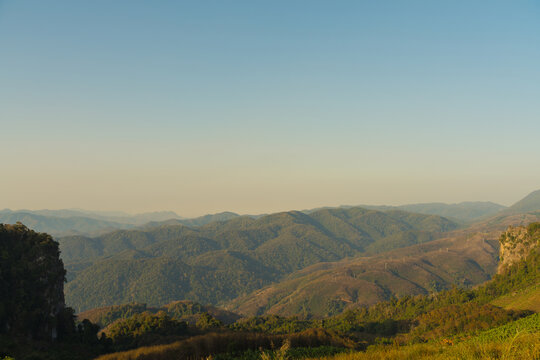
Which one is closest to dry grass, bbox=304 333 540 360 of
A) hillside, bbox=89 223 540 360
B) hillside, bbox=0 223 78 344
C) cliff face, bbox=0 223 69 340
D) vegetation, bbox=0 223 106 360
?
hillside, bbox=89 223 540 360

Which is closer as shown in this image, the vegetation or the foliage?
the vegetation

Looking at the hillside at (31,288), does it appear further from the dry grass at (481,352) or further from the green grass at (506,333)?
the green grass at (506,333)

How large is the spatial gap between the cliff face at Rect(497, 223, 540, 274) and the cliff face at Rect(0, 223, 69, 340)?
215744 millimetres

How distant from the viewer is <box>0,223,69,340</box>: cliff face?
69.3 meters

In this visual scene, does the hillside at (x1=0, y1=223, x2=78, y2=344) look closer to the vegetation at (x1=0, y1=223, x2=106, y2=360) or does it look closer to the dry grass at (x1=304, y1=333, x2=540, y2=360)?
the vegetation at (x1=0, y1=223, x2=106, y2=360)

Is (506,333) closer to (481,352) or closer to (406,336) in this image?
(481,352)

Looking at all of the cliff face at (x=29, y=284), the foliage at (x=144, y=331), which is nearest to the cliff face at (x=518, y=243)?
the foliage at (x=144, y=331)

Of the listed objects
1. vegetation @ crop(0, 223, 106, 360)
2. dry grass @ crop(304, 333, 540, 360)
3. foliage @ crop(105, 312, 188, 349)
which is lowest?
foliage @ crop(105, 312, 188, 349)

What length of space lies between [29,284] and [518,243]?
230 m

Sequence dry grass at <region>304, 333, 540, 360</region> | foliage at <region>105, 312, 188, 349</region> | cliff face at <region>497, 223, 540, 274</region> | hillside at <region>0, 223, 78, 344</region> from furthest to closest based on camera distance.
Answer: cliff face at <region>497, 223, 540, 274</region>
foliage at <region>105, 312, 188, 349</region>
hillside at <region>0, 223, 78, 344</region>
dry grass at <region>304, 333, 540, 360</region>

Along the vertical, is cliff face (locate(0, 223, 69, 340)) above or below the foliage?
above

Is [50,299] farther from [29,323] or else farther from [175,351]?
[175,351]

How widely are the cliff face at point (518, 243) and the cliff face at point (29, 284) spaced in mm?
215744

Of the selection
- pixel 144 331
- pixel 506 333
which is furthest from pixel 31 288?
pixel 506 333
